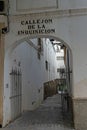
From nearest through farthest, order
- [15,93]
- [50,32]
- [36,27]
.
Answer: [50,32] < [36,27] < [15,93]

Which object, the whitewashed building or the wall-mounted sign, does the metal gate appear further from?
the wall-mounted sign

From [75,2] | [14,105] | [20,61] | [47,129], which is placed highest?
[75,2]

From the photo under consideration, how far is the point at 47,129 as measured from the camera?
7363mm

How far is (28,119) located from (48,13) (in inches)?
150

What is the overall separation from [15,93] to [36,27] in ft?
8.57

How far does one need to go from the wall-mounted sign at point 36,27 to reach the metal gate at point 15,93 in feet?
4.99

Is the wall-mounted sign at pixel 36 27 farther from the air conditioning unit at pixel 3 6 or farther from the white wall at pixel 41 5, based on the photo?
the air conditioning unit at pixel 3 6

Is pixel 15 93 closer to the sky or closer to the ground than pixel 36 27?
closer to the ground

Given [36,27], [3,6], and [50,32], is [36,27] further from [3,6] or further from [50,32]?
[3,6]

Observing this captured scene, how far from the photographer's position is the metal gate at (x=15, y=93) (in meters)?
8.72

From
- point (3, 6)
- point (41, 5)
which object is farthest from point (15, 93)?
point (41, 5)

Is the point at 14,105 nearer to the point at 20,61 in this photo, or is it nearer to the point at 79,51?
the point at 20,61

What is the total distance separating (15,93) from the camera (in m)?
9.16

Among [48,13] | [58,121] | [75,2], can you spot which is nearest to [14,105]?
[58,121]
